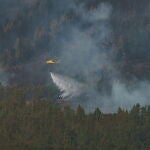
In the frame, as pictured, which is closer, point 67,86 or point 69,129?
point 69,129

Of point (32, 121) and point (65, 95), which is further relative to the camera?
point (65, 95)

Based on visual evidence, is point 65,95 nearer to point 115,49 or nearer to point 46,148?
point 115,49

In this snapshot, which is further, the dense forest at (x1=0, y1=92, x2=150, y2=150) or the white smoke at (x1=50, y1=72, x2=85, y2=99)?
the white smoke at (x1=50, y1=72, x2=85, y2=99)

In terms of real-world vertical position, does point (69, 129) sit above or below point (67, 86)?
above

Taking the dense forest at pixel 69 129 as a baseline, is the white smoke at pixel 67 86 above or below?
below

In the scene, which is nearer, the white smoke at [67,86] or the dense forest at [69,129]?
the dense forest at [69,129]

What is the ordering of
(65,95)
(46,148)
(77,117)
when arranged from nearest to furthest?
(46,148)
(77,117)
(65,95)

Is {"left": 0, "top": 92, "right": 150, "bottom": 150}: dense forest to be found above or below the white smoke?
above

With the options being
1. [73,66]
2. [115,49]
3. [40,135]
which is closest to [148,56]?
[115,49]
